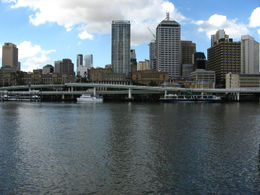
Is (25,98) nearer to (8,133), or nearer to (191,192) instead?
(8,133)

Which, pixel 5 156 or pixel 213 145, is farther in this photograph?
pixel 213 145

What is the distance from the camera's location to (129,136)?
31469mm

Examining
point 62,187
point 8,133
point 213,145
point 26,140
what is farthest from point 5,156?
point 213,145

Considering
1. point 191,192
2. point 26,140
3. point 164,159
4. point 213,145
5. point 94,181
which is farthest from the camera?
point 26,140

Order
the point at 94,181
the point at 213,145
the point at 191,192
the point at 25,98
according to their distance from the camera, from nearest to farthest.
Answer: the point at 191,192 → the point at 94,181 → the point at 213,145 → the point at 25,98

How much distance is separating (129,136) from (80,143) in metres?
6.28

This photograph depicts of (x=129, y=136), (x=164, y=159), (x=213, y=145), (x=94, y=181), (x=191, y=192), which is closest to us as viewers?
(x=191, y=192)

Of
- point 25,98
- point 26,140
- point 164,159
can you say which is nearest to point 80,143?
point 26,140

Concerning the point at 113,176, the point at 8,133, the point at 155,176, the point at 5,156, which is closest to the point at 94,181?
the point at 113,176

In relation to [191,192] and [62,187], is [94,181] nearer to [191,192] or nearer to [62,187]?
[62,187]

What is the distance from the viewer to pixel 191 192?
1524 cm

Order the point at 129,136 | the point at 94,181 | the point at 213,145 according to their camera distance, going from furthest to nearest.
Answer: the point at 129,136 → the point at 213,145 → the point at 94,181

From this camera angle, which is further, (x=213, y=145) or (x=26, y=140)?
(x=26, y=140)

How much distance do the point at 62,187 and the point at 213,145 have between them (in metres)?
16.1
